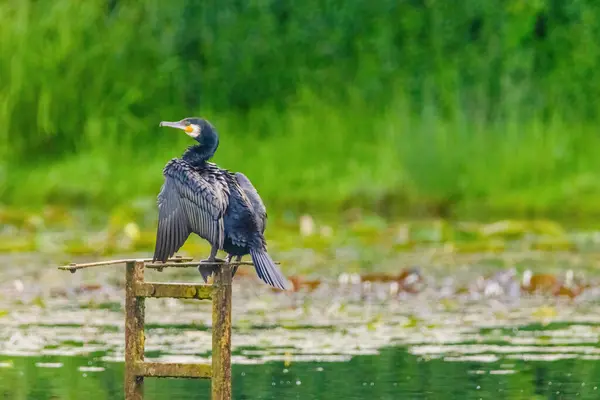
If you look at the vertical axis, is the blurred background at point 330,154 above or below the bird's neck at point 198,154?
above

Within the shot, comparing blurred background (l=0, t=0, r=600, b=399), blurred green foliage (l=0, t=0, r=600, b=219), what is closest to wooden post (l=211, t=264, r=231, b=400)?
blurred background (l=0, t=0, r=600, b=399)

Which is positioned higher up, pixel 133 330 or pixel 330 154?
pixel 330 154

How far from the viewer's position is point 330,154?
19125mm

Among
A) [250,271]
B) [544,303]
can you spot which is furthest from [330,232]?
[544,303]

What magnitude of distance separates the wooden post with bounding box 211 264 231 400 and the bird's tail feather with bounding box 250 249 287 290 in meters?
0.13

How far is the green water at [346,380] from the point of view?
8.14 m

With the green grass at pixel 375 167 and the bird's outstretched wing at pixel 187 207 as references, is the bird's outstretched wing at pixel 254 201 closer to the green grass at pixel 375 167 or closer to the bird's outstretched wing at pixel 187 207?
the bird's outstretched wing at pixel 187 207

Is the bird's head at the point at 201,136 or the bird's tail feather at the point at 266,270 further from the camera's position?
the bird's head at the point at 201,136

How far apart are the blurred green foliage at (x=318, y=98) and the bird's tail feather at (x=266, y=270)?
10837 millimetres

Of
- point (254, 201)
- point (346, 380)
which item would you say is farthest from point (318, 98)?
point (254, 201)

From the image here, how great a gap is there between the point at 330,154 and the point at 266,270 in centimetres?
1200

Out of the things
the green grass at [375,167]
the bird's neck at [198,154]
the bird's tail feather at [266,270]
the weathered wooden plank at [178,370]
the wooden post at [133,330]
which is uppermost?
the green grass at [375,167]

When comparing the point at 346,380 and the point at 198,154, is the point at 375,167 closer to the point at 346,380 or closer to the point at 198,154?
the point at 346,380

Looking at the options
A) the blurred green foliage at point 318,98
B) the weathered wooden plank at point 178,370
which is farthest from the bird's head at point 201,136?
the blurred green foliage at point 318,98
